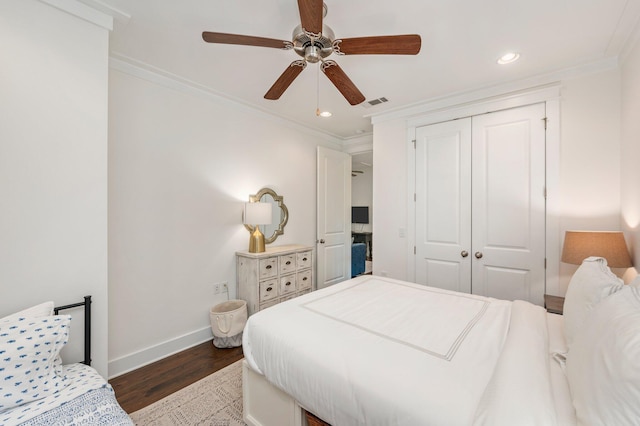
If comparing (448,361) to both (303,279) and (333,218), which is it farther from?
(333,218)

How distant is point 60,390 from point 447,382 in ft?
5.72

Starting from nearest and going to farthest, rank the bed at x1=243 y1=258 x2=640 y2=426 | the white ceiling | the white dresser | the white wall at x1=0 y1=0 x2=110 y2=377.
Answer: the bed at x1=243 y1=258 x2=640 y2=426, the white wall at x1=0 y1=0 x2=110 y2=377, the white ceiling, the white dresser

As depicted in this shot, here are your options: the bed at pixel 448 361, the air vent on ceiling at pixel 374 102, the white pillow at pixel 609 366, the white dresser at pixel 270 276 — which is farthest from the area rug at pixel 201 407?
the air vent on ceiling at pixel 374 102

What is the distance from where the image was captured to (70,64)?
5.30 ft

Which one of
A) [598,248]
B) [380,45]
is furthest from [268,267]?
[598,248]

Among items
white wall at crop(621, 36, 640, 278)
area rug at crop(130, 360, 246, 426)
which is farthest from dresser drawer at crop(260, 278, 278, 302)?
white wall at crop(621, 36, 640, 278)

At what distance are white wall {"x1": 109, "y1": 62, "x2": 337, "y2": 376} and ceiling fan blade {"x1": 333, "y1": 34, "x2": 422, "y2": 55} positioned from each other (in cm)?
180

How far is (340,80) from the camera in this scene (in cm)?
185

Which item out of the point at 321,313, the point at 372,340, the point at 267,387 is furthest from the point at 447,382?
the point at 267,387

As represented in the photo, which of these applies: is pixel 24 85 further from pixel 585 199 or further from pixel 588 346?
pixel 585 199

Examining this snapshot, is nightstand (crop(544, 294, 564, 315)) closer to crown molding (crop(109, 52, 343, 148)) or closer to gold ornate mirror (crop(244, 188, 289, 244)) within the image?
gold ornate mirror (crop(244, 188, 289, 244))

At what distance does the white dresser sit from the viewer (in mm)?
2896

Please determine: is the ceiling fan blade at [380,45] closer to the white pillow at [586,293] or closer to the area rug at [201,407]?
the white pillow at [586,293]

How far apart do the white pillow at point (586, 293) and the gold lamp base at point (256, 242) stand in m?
2.58
